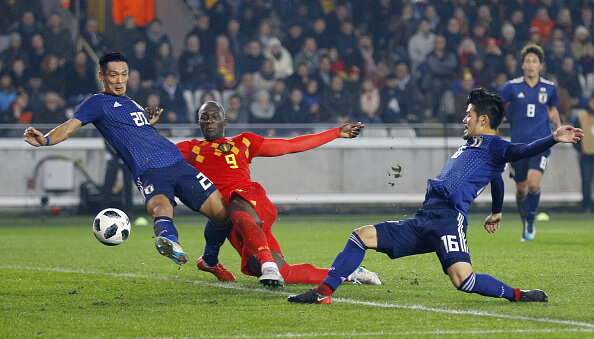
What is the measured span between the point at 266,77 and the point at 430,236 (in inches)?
428

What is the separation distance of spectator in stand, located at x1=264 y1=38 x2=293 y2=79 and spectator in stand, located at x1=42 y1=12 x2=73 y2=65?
3.78m

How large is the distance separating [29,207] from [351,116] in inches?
236

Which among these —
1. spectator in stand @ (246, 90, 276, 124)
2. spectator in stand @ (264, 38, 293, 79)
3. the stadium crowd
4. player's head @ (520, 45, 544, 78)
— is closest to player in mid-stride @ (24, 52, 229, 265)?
player's head @ (520, 45, 544, 78)

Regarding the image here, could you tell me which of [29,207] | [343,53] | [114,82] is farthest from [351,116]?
[114,82]

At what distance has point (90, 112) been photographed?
20.7 feet

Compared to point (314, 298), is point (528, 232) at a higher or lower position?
lower

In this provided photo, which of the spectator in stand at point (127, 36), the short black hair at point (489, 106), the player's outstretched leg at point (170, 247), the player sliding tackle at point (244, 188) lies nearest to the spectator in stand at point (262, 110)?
the spectator in stand at point (127, 36)

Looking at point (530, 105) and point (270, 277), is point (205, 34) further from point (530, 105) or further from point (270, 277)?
point (270, 277)

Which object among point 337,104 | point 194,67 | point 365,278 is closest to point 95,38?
point 194,67

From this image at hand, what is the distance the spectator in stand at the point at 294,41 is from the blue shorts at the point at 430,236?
37.8 feet

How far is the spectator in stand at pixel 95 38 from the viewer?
51.2 ft

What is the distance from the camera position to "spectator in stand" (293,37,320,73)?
1634 cm

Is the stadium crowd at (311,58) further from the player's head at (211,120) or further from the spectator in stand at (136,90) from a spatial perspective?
the player's head at (211,120)

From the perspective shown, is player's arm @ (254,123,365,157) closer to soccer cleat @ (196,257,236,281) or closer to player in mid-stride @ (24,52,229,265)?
player in mid-stride @ (24,52,229,265)
